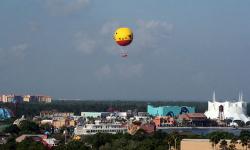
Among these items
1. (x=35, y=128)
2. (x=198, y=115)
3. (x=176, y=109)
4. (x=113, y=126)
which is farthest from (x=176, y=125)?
(x=35, y=128)

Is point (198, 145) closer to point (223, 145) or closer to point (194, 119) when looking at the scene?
point (223, 145)

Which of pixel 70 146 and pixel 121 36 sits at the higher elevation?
pixel 121 36

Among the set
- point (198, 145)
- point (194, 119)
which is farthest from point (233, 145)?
point (194, 119)

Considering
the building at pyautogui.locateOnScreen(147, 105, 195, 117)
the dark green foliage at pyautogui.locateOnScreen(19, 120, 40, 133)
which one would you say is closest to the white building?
the building at pyautogui.locateOnScreen(147, 105, 195, 117)

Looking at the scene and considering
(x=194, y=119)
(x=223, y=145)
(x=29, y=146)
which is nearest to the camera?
(x=223, y=145)

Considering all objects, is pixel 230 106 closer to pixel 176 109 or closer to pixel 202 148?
pixel 176 109

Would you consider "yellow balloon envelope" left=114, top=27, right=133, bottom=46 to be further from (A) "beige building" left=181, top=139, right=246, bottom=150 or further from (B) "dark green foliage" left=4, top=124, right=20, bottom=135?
(B) "dark green foliage" left=4, top=124, right=20, bottom=135

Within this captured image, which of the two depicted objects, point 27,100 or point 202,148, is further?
point 27,100

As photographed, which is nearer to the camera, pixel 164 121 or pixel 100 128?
Answer: pixel 100 128

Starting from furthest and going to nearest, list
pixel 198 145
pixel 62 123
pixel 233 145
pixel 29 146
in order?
pixel 62 123, pixel 29 146, pixel 198 145, pixel 233 145
